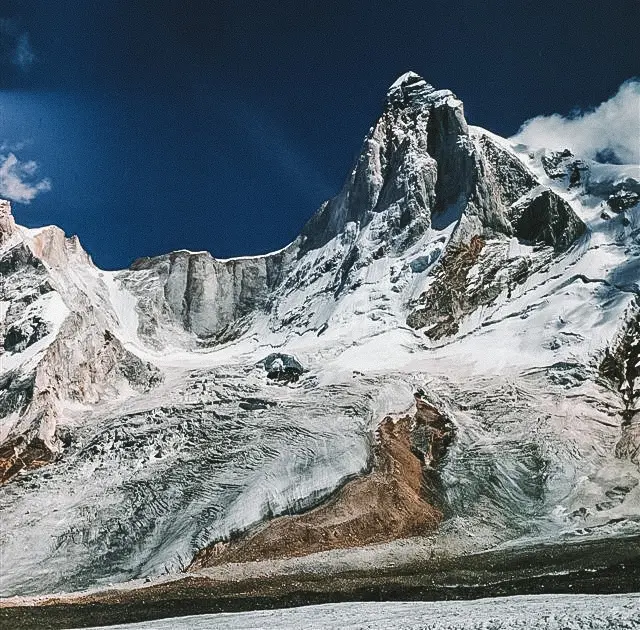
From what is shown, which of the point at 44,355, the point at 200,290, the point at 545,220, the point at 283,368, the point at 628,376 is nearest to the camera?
the point at 628,376

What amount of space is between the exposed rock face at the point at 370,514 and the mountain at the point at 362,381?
184mm

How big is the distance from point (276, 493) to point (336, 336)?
39627 mm

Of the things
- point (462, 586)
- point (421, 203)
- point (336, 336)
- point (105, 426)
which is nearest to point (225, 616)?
point (462, 586)

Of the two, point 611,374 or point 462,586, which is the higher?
point 611,374

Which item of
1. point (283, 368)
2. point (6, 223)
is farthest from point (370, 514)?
point (6, 223)

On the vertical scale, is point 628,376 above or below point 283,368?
below

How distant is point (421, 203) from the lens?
115438 millimetres

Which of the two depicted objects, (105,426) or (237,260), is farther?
(237,260)

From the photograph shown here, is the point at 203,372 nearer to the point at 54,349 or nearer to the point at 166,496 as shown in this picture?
the point at 54,349

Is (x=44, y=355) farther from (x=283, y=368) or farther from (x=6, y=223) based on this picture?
(x=6, y=223)

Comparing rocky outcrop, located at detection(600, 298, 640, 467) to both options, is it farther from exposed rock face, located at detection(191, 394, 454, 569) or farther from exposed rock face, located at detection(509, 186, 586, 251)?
exposed rock face, located at detection(509, 186, 586, 251)

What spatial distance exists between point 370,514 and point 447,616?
97.6 feet

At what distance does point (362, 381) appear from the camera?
78.0m

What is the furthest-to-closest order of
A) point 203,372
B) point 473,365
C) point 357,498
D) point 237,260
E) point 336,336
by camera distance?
1. point 237,260
2. point 336,336
3. point 203,372
4. point 473,365
5. point 357,498
